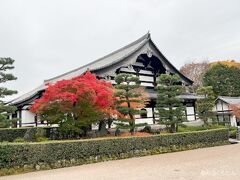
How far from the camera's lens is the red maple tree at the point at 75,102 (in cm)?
1386

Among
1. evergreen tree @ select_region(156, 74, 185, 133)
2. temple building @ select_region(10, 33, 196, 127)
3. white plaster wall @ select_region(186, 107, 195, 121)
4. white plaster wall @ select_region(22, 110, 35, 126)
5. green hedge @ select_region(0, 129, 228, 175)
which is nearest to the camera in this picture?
green hedge @ select_region(0, 129, 228, 175)

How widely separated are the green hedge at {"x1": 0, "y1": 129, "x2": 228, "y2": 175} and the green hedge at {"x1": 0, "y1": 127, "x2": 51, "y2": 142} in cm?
496

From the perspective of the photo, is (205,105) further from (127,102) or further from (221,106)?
(221,106)

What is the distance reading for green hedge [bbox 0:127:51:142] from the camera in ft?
52.5

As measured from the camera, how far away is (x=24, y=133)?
56.2 feet

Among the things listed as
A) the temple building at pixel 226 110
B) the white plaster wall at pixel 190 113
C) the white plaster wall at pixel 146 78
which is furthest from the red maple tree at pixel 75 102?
the temple building at pixel 226 110

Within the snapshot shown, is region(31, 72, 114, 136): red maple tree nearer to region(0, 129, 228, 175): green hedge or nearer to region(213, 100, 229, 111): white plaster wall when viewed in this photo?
region(0, 129, 228, 175): green hedge

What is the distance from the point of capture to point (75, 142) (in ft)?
38.9

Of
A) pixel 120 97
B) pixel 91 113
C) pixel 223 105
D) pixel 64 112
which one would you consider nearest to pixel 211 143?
pixel 120 97

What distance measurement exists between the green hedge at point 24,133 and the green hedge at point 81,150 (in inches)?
195

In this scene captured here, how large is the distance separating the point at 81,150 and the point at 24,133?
6.66 metres

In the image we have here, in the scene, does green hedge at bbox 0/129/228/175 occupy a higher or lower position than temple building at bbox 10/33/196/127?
lower

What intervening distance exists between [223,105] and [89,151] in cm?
2693

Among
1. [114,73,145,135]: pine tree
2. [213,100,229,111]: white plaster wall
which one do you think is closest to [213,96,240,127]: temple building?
[213,100,229,111]: white plaster wall
